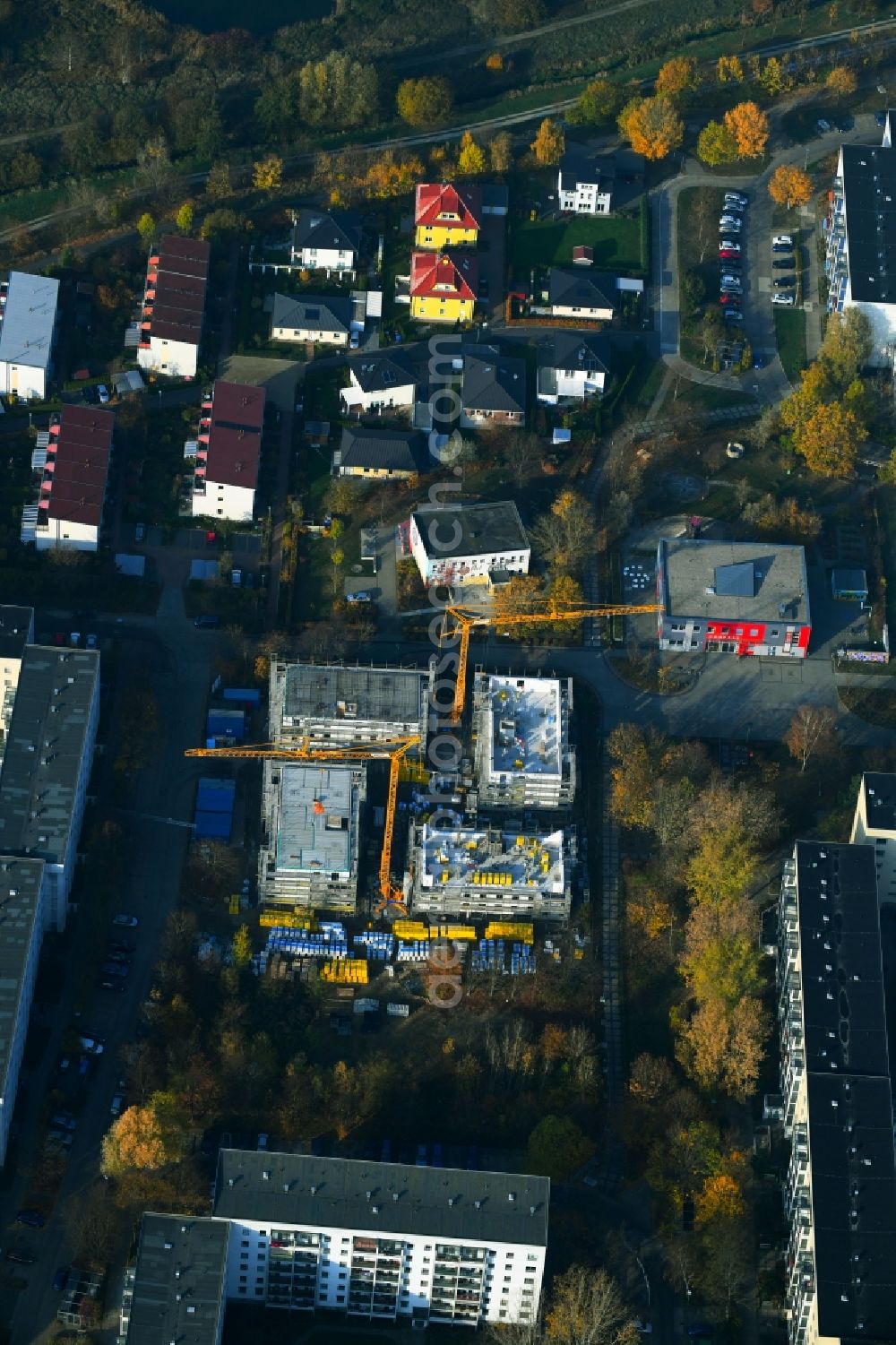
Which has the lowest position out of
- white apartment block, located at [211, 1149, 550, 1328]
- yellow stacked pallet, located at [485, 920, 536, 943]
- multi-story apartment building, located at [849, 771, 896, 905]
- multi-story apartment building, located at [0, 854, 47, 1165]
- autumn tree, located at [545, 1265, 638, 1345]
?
autumn tree, located at [545, 1265, 638, 1345]

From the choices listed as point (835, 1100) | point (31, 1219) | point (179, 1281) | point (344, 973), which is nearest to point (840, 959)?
point (835, 1100)

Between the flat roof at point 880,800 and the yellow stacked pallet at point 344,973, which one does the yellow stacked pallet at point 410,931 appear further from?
the flat roof at point 880,800

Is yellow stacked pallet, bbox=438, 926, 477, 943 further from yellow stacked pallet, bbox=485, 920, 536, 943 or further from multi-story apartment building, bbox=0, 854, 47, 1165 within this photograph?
multi-story apartment building, bbox=0, 854, 47, 1165

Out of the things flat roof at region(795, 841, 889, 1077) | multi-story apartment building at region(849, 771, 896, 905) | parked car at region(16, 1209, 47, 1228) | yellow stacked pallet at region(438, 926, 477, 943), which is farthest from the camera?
yellow stacked pallet at region(438, 926, 477, 943)

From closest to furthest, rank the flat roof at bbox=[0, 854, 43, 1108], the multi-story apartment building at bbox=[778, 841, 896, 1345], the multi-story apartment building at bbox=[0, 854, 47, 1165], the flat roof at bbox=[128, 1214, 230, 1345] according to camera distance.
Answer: the flat roof at bbox=[128, 1214, 230, 1345]
the multi-story apartment building at bbox=[778, 841, 896, 1345]
the multi-story apartment building at bbox=[0, 854, 47, 1165]
the flat roof at bbox=[0, 854, 43, 1108]

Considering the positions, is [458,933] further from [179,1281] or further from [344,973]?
[179,1281]

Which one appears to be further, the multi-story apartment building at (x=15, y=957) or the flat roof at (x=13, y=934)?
the flat roof at (x=13, y=934)

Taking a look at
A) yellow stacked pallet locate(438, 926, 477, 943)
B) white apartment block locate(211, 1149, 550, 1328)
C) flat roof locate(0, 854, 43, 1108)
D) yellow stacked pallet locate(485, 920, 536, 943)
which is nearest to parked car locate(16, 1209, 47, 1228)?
flat roof locate(0, 854, 43, 1108)

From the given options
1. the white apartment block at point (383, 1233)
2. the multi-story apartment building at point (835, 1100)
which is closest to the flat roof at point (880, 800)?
the multi-story apartment building at point (835, 1100)
